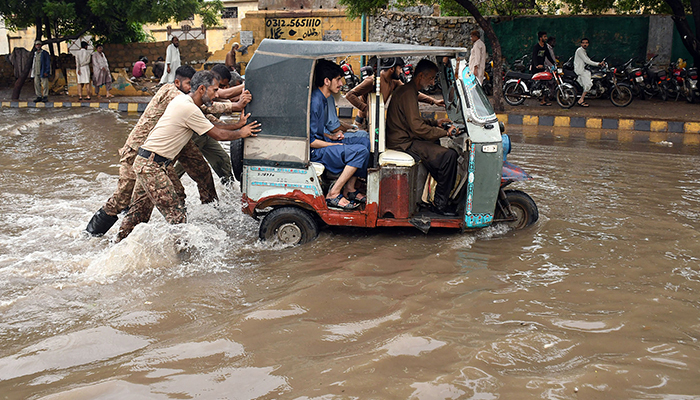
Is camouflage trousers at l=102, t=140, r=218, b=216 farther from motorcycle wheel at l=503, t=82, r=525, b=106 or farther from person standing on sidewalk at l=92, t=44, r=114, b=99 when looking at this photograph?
person standing on sidewalk at l=92, t=44, r=114, b=99

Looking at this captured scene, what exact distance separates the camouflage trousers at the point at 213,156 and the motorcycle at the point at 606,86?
1060cm

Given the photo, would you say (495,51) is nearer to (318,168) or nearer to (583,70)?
(583,70)

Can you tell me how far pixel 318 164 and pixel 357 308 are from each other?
1724mm

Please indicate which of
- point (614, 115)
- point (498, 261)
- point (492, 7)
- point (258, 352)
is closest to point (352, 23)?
point (492, 7)

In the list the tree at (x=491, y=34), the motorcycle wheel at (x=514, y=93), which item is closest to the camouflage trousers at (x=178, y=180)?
the tree at (x=491, y=34)

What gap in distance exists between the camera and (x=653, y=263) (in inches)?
193

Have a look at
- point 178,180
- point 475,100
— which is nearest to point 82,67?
point 178,180

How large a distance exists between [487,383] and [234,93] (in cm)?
432

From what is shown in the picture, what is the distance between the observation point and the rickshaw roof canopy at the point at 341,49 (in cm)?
503

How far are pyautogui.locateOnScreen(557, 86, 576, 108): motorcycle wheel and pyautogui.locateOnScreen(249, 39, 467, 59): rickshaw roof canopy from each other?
9.99 meters

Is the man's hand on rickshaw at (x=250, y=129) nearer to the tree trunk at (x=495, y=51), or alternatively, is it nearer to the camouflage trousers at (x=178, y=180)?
the camouflage trousers at (x=178, y=180)

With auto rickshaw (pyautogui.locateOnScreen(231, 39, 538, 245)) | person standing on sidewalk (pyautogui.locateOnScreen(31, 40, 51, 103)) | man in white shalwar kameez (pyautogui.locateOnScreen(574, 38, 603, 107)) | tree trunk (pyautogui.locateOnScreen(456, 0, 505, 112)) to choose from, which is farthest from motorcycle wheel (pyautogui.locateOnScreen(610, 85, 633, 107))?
person standing on sidewalk (pyautogui.locateOnScreen(31, 40, 51, 103))

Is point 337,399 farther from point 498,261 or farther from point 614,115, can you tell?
point 614,115

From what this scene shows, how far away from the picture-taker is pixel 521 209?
5.92m
